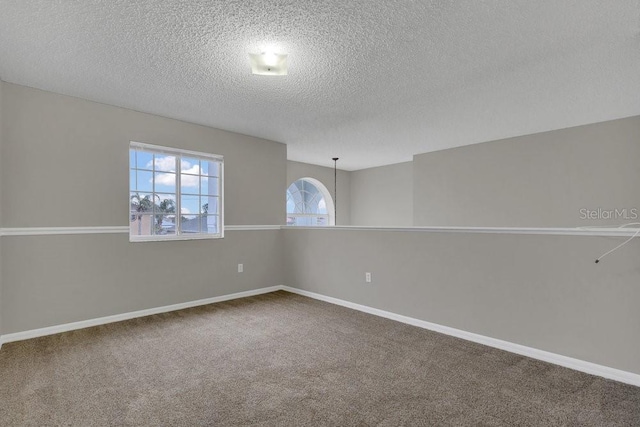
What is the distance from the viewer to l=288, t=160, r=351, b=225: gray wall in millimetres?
7041

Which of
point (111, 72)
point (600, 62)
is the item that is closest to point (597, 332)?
point (600, 62)

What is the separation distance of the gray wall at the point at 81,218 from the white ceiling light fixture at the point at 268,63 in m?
1.99

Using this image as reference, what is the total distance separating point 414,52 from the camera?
245 cm

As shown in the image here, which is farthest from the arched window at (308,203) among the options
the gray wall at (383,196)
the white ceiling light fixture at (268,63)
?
the white ceiling light fixture at (268,63)

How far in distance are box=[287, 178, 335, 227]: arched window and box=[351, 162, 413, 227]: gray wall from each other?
746mm

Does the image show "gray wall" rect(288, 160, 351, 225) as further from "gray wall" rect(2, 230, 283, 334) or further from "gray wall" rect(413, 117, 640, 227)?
"gray wall" rect(2, 230, 283, 334)

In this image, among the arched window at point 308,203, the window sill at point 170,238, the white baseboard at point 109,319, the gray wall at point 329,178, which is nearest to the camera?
the white baseboard at point 109,319

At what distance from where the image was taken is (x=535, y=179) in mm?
4535

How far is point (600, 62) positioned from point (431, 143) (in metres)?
2.77

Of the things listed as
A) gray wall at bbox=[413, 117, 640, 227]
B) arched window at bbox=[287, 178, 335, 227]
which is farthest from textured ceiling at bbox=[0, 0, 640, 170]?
arched window at bbox=[287, 178, 335, 227]

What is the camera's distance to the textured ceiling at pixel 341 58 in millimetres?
1958

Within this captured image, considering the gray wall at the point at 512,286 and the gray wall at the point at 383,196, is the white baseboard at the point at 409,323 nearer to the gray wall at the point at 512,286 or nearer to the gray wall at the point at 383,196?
the gray wall at the point at 512,286

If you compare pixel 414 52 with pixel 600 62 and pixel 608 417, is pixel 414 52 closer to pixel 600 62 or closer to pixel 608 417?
pixel 600 62

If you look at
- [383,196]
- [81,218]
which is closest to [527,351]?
[81,218]
